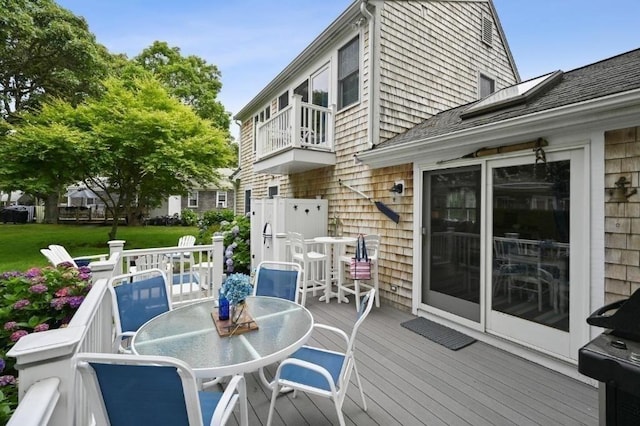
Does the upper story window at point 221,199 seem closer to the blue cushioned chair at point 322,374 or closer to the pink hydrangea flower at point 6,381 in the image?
the blue cushioned chair at point 322,374

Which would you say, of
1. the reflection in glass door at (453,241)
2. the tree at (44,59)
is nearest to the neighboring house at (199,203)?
the tree at (44,59)

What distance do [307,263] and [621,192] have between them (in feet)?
13.9

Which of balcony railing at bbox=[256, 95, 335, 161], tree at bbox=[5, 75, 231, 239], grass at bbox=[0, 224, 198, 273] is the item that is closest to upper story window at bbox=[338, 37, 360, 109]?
balcony railing at bbox=[256, 95, 335, 161]

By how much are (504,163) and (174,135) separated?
9847 millimetres

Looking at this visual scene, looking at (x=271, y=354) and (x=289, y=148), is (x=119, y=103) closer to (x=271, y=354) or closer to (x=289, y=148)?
(x=289, y=148)

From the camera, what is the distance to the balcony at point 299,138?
6215 millimetres

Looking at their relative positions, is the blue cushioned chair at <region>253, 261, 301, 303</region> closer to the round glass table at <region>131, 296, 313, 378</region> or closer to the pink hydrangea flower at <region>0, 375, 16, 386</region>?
the round glass table at <region>131, 296, 313, 378</region>

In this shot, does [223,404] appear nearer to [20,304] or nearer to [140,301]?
[140,301]

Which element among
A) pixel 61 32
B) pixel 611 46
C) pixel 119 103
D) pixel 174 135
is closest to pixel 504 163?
pixel 611 46

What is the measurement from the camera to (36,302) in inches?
90.3

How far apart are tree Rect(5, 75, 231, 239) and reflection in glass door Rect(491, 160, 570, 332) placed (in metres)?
8.99

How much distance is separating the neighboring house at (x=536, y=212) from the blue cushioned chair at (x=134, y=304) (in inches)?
144

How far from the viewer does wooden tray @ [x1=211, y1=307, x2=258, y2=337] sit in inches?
84.4

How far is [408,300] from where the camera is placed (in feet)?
16.4
